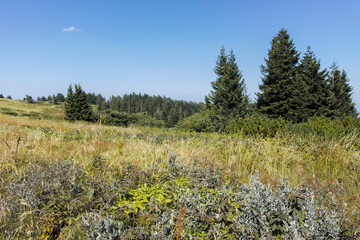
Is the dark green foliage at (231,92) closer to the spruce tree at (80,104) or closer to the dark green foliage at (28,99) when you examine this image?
the spruce tree at (80,104)

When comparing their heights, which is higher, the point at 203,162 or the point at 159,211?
the point at 203,162

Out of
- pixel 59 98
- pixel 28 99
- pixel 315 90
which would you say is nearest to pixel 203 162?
pixel 315 90

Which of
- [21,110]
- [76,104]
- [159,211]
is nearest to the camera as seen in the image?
[159,211]

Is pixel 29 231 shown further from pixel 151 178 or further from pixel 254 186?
pixel 254 186

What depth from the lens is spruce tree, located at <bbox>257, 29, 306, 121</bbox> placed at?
2398cm

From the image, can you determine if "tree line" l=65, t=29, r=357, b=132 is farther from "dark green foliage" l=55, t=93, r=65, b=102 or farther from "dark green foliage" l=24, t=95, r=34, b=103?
"dark green foliage" l=55, t=93, r=65, b=102

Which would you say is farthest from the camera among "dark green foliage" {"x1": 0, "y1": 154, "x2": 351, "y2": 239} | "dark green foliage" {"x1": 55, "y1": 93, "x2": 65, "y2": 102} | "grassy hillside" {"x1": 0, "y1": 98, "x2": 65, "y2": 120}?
"dark green foliage" {"x1": 55, "y1": 93, "x2": 65, "y2": 102}

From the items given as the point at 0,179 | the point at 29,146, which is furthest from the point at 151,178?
the point at 29,146

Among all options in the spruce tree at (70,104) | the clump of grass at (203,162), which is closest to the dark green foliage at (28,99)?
the spruce tree at (70,104)

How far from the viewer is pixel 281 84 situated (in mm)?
24375

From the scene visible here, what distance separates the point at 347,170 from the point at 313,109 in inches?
898

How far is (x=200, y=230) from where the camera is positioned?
154 cm

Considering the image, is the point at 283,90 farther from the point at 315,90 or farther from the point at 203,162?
the point at 203,162

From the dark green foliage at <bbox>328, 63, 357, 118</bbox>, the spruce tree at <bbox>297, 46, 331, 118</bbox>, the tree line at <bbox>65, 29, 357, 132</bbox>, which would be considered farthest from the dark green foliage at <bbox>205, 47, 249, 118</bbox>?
the dark green foliage at <bbox>328, 63, 357, 118</bbox>
